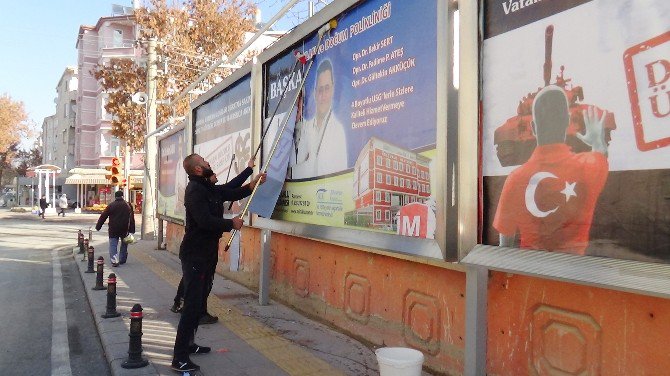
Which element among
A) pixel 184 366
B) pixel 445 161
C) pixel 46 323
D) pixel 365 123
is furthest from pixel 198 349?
pixel 46 323

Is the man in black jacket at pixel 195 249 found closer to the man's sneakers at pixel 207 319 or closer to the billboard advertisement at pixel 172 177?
the man's sneakers at pixel 207 319

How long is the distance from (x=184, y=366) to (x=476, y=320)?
8.59 feet

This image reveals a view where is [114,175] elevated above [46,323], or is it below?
above

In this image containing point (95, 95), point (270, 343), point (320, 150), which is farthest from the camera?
point (95, 95)

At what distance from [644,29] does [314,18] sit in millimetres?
4123

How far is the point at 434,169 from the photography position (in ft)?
13.1

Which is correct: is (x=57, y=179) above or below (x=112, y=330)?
above

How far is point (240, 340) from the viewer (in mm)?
5547

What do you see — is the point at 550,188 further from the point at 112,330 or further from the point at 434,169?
the point at 112,330

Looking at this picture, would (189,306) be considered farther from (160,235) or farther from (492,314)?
(160,235)

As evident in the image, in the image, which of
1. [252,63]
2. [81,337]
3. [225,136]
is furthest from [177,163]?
[81,337]

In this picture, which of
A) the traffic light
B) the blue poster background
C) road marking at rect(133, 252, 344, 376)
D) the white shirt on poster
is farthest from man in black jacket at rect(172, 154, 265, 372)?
the traffic light

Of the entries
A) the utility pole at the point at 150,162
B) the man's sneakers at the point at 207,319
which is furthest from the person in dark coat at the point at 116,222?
the man's sneakers at the point at 207,319

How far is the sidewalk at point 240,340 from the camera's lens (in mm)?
4637
